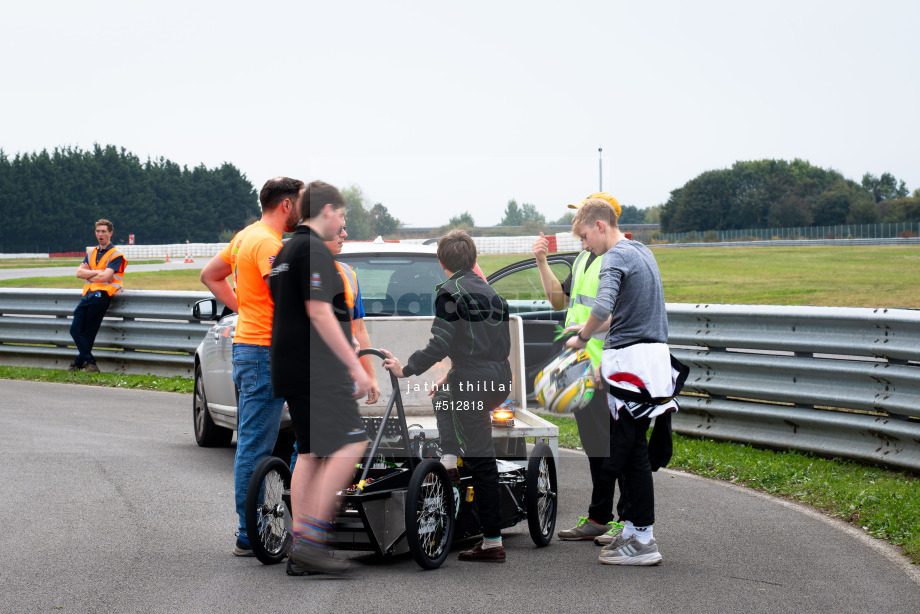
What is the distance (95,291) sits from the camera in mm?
13906

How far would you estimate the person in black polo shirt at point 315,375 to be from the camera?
4820mm

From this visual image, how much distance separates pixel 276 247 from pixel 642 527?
2404 millimetres

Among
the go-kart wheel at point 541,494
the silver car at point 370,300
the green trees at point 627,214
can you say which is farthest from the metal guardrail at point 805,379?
the go-kart wheel at point 541,494

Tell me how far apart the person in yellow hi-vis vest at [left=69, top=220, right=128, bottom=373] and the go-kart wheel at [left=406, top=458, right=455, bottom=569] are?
967cm

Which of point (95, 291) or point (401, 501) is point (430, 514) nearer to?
point (401, 501)

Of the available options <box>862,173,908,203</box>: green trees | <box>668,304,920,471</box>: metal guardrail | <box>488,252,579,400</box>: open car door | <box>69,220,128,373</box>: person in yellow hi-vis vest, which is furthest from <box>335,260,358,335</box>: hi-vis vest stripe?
<box>862,173,908,203</box>: green trees

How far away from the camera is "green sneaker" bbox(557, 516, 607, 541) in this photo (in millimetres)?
6078

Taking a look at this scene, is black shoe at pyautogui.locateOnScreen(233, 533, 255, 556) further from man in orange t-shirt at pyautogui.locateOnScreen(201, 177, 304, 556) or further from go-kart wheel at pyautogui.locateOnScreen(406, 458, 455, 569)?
go-kart wheel at pyautogui.locateOnScreen(406, 458, 455, 569)

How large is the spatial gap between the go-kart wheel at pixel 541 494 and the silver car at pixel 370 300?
4.20 feet

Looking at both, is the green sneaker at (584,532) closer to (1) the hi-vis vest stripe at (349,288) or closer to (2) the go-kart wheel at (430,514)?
(2) the go-kart wheel at (430,514)

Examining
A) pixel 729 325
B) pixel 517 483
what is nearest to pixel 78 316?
pixel 729 325

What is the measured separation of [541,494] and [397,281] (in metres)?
2.46

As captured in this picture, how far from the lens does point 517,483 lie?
5.83 metres

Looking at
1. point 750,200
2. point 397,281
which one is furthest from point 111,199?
point 397,281
